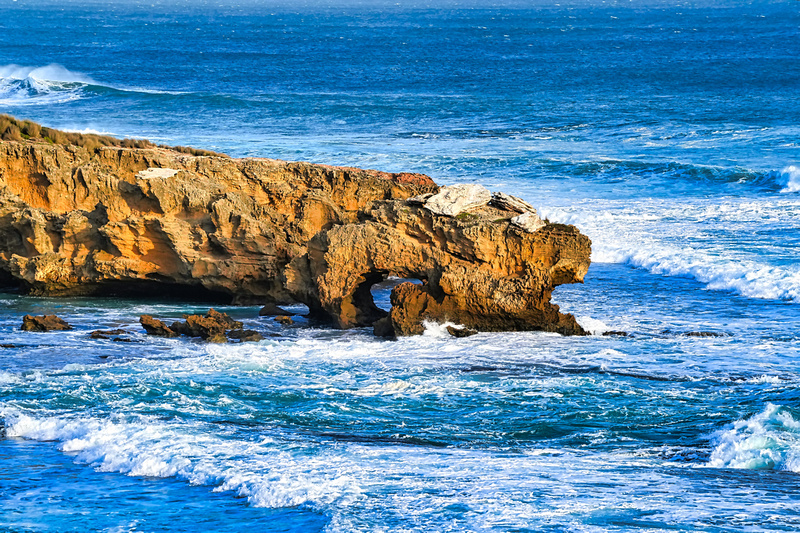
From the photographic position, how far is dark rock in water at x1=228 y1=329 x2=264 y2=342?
539 inches

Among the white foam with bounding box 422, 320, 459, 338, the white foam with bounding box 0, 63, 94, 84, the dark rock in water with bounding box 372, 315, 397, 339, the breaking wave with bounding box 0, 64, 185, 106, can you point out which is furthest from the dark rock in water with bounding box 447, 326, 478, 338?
the white foam with bounding box 0, 63, 94, 84

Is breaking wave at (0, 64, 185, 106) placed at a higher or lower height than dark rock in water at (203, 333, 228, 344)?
higher

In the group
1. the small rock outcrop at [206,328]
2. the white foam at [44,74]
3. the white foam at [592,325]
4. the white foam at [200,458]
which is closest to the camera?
the white foam at [200,458]

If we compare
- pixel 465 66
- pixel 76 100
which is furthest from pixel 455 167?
pixel 465 66

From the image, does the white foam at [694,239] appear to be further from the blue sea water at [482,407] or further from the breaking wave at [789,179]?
the breaking wave at [789,179]

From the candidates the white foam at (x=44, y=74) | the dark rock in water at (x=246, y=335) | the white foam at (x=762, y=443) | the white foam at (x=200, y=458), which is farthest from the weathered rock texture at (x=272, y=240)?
the white foam at (x=44, y=74)

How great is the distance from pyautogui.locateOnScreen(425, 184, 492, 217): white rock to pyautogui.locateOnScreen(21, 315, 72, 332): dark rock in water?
5.57m

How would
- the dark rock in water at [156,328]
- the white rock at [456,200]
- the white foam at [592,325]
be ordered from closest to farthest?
the dark rock in water at [156,328]
the white rock at [456,200]
the white foam at [592,325]

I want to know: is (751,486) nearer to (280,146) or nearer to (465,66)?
(280,146)

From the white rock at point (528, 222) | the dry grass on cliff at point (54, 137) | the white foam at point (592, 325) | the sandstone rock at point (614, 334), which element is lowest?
the sandstone rock at point (614, 334)

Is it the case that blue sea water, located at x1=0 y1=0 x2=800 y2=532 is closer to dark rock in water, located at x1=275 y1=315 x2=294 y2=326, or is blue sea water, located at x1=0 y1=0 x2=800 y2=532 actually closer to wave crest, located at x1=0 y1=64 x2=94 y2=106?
dark rock in water, located at x1=275 y1=315 x2=294 y2=326

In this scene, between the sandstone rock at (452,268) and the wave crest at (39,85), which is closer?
the sandstone rock at (452,268)

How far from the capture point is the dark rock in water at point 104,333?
13.9 meters

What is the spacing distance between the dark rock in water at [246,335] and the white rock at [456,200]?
302cm
